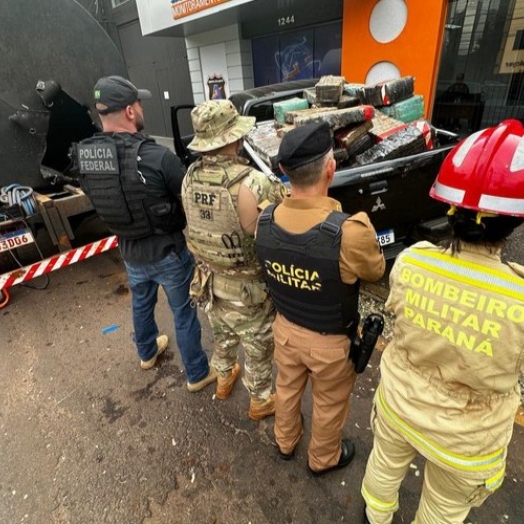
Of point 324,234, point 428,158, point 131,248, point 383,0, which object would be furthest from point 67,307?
point 383,0

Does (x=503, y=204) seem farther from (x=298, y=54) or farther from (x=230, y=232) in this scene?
(x=298, y=54)

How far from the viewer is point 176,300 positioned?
2584mm

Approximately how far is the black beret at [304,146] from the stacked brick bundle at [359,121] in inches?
64.0

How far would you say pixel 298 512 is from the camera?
1996 mm

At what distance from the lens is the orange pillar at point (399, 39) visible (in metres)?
4.95

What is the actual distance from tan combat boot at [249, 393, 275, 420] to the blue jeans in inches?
20.8

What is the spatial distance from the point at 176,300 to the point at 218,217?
883mm

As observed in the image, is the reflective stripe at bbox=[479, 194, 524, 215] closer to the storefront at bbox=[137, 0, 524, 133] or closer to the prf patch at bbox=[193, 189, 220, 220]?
the prf patch at bbox=[193, 189, 220, 220]

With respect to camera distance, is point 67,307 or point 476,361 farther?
point 67,307

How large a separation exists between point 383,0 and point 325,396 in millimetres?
5843

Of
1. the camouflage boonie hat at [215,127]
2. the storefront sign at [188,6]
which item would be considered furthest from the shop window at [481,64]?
the camouflage boonie hat at [215,127]

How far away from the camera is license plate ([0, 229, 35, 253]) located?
3.54 metres

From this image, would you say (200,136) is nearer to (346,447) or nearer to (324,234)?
(324,234)

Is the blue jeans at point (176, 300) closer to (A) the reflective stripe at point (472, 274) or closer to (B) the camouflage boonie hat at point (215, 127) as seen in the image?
(B) the camouflage boonie hat at point (215, 127)
